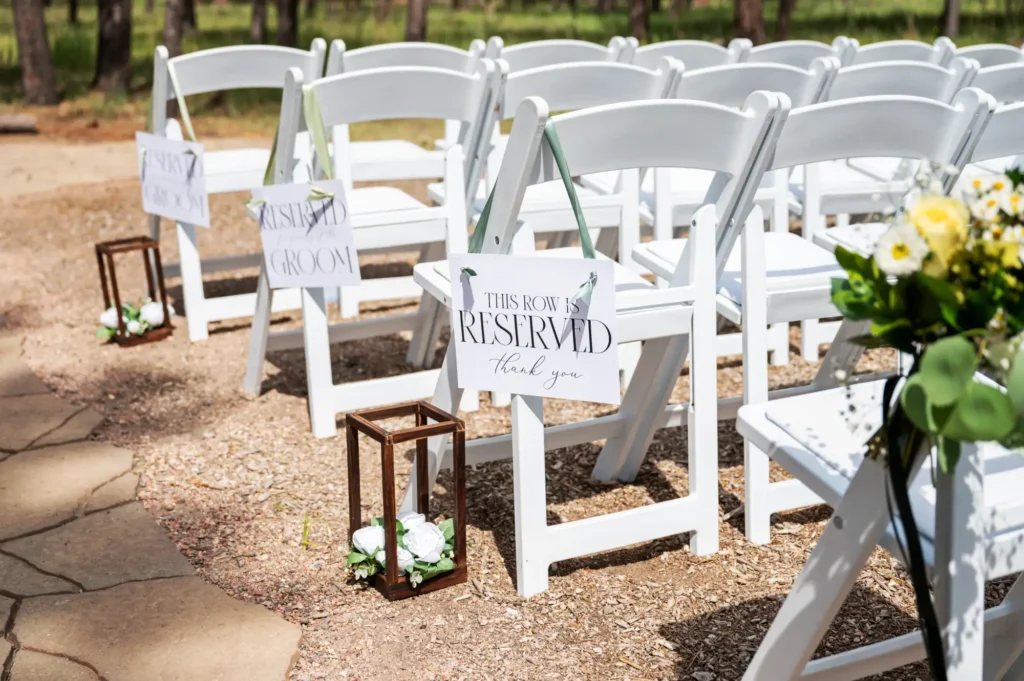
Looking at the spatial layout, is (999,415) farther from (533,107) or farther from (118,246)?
(118,246)

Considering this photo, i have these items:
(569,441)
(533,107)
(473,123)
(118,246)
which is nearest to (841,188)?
(473,123)

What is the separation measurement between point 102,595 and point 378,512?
713 millimetres

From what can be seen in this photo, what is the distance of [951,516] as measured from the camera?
149 centimetres

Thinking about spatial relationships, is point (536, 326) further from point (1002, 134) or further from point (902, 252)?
point (1002, 134)

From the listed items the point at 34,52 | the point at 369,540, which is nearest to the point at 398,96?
the point at 369,540

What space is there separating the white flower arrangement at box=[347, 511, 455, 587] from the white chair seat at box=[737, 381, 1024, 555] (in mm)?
988

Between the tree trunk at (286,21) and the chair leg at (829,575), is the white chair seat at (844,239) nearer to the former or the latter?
the chair leg at (829,575)

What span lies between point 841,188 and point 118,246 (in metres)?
2.69

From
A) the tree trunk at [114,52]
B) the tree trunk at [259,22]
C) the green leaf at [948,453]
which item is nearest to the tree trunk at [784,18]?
the tree trunk at [259,22]

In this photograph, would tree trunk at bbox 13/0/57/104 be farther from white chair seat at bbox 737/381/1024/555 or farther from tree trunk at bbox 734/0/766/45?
white chair seat at bbox 737/381/1024/555

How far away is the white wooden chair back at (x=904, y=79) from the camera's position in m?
3.65

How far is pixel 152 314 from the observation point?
446 cm

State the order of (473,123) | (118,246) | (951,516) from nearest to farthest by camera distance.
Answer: (951,516) → (473,123) → (118,246)

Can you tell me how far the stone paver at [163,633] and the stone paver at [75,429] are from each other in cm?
104
